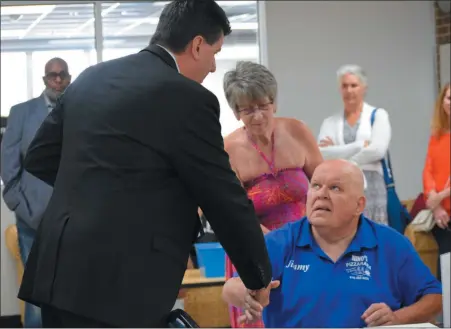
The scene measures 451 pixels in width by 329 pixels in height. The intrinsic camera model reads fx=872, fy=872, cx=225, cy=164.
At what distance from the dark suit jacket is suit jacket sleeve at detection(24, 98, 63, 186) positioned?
0.08m

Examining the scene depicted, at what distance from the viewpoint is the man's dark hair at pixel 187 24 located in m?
2.10

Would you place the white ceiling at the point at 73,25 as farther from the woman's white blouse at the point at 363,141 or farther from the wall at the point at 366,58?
the woman's white blouse at the point at 363,141

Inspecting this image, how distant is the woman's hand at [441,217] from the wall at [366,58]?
78.9 inches

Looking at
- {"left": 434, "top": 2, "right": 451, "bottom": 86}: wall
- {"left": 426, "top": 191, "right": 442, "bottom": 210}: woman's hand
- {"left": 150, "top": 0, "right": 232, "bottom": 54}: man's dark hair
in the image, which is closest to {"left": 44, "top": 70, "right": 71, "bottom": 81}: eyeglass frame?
{"left": 426, "top": 191, "right": 442, "bottom": 210}: woman's hand

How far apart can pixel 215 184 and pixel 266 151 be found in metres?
1.29

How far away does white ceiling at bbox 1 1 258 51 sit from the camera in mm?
7145

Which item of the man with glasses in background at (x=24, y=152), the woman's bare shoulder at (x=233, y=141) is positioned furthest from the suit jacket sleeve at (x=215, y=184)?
the man with glasses in background at (x=24, y=152)

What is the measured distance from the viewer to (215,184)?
197 centimetres

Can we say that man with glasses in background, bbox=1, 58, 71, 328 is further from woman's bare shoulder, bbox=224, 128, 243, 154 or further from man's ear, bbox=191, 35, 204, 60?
man's ear, bbox=191, 35, 204, 60

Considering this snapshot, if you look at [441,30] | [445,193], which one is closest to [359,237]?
[445,193]

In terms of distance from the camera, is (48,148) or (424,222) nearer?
(48,148)

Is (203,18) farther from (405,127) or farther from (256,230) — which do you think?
(405,127)

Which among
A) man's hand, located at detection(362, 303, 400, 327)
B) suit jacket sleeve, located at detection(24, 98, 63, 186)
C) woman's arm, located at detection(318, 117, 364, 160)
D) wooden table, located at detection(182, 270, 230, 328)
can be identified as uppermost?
suit jacket sleeve, located at detection(24, 98, 63, 186)

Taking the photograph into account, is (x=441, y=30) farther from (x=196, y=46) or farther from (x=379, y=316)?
(x=196, y=46)
